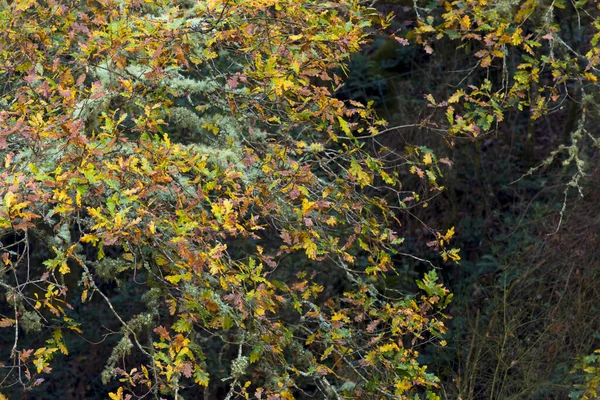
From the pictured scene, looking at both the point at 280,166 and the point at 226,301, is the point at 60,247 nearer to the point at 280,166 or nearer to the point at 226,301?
the point at 226,301

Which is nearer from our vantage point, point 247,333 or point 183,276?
point 183,276

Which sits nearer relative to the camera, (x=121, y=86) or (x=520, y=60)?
(x=121, y=86)

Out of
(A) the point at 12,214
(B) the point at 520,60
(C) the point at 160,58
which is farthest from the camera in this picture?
(B) the point at 520,60

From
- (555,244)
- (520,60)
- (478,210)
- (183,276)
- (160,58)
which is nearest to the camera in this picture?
(183,276)

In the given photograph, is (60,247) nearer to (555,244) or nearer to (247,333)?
(247,333)

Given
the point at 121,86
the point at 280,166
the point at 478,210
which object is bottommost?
the point at 478,210

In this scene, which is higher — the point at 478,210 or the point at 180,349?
the point at 180,349

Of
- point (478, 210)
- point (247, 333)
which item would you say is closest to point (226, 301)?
point (247, 333)

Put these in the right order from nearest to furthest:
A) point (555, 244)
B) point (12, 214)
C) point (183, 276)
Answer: point (12, 214), point (183, 276), point (555, 244)

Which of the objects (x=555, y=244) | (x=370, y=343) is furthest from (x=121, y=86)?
(x=555, y=244)

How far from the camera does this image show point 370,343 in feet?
13.5

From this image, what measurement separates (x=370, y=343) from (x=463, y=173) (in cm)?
557

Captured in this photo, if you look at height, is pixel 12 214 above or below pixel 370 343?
above

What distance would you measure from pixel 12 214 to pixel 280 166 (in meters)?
1.28
